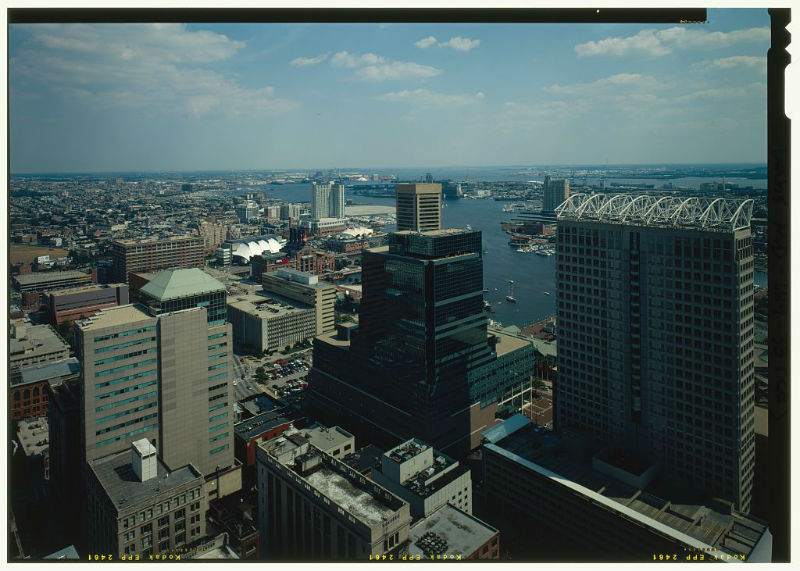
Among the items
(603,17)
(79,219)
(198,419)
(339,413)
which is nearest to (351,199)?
(79,219)

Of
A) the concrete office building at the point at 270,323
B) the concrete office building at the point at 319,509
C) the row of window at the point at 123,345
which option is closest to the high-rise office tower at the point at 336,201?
the concrete office building at the point at 270,323

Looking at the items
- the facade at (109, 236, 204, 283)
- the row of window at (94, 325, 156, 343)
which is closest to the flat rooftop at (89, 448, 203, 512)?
the row of window at (94, 325, 156, 343)

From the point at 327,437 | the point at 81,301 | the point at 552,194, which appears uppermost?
the point at 552,194

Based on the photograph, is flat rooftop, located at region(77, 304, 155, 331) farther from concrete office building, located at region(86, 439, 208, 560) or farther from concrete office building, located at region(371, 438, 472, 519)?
concrete office building, located at region(371, 438, 472, 519)

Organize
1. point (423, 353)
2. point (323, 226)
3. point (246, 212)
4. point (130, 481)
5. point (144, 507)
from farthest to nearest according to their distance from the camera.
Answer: point (246, 212)
point (323, 226)
point (423, 353)
point (130, 481)
point (144, 507)

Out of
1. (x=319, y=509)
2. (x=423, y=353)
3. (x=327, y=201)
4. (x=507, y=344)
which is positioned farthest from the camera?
(x=327, y=201)

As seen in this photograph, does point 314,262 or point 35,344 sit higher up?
point 314,262

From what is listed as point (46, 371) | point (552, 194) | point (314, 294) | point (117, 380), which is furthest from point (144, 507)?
point (552, 194)

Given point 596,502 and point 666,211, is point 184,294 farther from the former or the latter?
point 666,211
